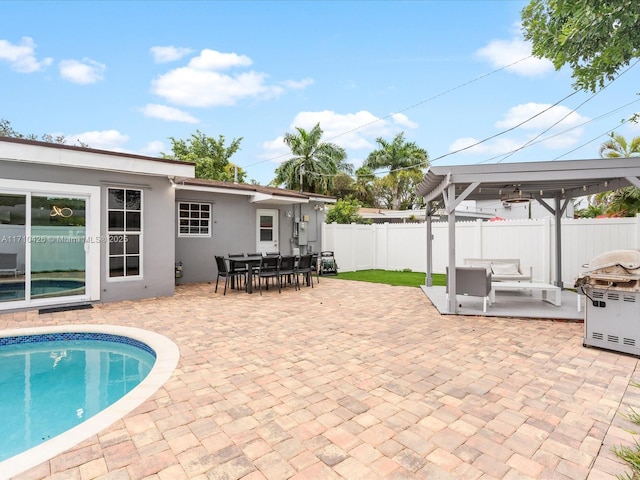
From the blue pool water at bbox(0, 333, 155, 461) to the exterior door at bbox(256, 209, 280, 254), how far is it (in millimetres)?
7488

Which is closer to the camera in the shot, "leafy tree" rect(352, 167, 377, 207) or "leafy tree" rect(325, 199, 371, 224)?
"leafy tree" rect(325, 199, 371, 224)

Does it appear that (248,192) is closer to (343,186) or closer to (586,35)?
(586,35)

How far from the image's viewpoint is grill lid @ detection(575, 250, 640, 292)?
4270 mm

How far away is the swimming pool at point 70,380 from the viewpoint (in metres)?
2.71

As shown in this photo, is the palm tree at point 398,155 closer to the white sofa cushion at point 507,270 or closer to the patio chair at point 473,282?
the white sofa cushion at point 507,270

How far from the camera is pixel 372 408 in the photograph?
299 centimetres

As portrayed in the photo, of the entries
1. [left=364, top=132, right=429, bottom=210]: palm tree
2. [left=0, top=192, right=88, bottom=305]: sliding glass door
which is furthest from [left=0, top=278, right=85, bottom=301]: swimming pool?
[left=364, top=132, right=429, bottom=210]: palm tree

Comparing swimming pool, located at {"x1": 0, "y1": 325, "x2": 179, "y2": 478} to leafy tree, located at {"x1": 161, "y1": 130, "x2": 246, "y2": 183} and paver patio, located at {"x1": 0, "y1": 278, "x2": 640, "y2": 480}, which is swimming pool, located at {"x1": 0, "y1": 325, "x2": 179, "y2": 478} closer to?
paver patio, located at {"x1": 0, "y1": 278, "x2": 640, "y2": 480}

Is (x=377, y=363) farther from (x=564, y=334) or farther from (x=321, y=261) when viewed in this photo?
(x=321, y=261)

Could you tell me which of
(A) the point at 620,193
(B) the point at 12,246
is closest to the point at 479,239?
(A) the point at 620,193

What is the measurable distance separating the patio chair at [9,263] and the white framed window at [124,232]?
61.4 inches

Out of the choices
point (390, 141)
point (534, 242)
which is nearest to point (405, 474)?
point (534, 242)

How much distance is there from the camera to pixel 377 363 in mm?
4062

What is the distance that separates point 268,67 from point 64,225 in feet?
41.3
